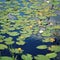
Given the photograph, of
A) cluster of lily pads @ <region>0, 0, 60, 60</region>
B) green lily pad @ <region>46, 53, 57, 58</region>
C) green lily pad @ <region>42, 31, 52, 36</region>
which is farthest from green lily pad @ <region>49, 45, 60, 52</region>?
green lily pad @ <region>42, 31, 52, 36</region>

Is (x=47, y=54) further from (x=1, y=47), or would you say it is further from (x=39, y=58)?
(x=1, y=47)

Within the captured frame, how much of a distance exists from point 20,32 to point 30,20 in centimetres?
54

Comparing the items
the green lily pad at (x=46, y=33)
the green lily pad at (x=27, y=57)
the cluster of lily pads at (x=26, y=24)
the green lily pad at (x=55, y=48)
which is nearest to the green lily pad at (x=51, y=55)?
the cluster of lily pads at (x=26, y=24)

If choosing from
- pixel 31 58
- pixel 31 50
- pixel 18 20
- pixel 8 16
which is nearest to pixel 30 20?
pixel 18 20

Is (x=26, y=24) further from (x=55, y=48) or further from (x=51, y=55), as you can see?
(x=51, y=55)

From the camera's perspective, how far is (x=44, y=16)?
3934 mm

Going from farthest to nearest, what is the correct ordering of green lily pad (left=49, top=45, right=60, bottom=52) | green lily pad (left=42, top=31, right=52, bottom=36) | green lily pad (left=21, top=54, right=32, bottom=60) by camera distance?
green lily pad (left=42, top=31, right=52, bottom=36) < green lily pad (left=49, top=45, right=60, bottom=52) < green lily pad (left=21, top=54, right=32, bottom=60)

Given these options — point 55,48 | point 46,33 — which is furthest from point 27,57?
point 46,33

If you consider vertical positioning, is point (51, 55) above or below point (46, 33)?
below

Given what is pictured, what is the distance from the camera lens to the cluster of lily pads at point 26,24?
2861mm

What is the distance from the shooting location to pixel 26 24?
3.58m

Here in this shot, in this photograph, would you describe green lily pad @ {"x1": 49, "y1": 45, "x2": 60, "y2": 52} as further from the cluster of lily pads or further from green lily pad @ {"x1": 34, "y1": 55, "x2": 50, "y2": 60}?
green lily pad @ {"x1": 34, "y1": 55, "x2": 50, "y2": 60}

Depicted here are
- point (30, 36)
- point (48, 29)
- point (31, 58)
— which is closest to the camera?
point (31, 58)

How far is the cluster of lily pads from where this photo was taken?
2.86 meters
